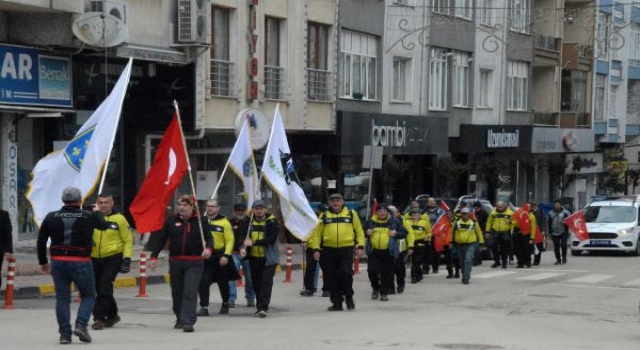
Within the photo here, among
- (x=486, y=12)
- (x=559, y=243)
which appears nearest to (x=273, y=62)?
(x=559, y=243)

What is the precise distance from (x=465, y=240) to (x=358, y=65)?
47.6ft

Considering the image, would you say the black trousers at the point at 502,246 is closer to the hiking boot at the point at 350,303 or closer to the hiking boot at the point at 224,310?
the hiking boot at the point at 350,303

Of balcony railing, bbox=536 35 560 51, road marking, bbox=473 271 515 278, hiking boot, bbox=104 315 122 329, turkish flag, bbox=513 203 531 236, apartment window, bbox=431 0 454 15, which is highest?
apartment window, bbox=431 0 454 15

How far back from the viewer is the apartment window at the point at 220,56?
31.2 m

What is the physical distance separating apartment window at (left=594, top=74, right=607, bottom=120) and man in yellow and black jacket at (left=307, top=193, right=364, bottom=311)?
42.2 metres

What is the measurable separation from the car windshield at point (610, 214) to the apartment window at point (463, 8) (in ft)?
33.3

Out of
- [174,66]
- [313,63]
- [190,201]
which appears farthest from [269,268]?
[313,63]

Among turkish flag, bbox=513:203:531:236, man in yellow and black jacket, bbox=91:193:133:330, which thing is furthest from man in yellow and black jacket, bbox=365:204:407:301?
turkish flag, bbox=513:203:531:236

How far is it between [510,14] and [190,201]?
1418 inches

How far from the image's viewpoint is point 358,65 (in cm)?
3838

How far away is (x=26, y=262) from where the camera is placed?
80.1 ft

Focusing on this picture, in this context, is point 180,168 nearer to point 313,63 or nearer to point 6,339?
point 6,339

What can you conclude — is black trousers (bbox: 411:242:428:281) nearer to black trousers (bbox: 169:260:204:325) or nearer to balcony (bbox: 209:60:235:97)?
balcony (bbox: 209:60:235:97)

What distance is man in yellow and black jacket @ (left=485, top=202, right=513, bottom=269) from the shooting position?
29.2 meters
